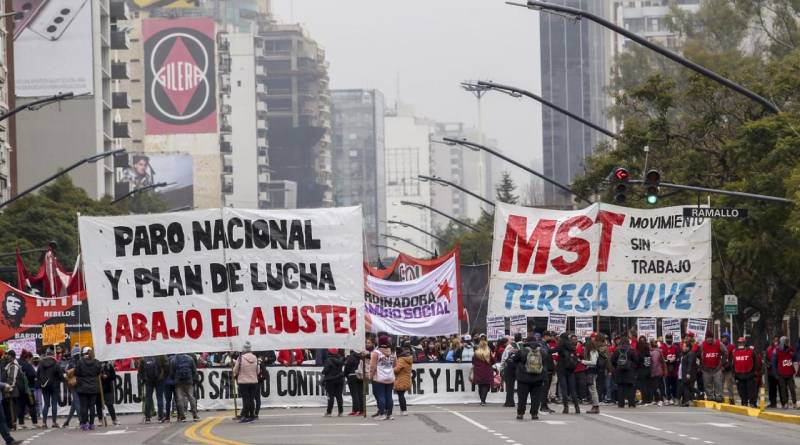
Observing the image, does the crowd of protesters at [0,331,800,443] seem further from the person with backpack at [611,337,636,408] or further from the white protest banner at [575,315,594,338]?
the white protest banner at [575,315,594,338]

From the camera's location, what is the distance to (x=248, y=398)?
3125cm

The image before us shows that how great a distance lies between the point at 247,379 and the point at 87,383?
3197mm

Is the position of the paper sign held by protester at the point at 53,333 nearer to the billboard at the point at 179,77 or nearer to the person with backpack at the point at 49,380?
the person with backpack at the point at 49,380

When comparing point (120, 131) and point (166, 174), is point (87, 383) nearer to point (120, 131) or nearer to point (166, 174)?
point (120, 131)

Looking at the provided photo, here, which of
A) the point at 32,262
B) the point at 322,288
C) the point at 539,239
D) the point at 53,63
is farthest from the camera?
the point at 53,63

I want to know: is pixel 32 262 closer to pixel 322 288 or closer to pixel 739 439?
pixel 322 288

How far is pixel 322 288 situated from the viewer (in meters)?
29.5

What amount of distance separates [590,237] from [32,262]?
141 feet

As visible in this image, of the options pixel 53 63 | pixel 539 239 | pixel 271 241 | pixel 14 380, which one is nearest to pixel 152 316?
pixel 271 241

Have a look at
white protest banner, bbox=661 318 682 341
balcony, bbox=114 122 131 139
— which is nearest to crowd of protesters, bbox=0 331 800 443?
white protest banner, bbox=661 318 682 341

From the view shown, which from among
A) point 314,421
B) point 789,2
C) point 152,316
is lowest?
point 314,421

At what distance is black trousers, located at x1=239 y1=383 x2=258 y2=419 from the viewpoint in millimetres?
31266

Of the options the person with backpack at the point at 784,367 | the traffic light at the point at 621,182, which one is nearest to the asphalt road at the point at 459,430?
the person with backpack at the point at 784,367

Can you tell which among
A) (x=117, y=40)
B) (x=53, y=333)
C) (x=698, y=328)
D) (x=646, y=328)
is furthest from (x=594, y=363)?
(x=117, y=40)
